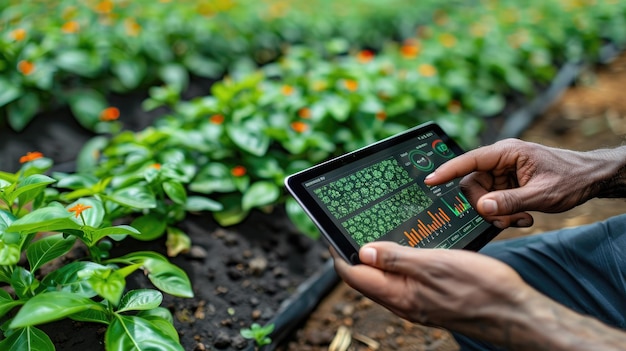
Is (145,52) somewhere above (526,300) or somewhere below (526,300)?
below

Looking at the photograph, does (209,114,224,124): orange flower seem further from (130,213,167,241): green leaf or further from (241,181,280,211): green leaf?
(130,213,167,241): green leaf

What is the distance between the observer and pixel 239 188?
2.11 m


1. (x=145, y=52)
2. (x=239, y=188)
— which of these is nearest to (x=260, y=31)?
(x=145, y=52)

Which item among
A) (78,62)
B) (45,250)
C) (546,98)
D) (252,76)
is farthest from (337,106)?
(546,98)

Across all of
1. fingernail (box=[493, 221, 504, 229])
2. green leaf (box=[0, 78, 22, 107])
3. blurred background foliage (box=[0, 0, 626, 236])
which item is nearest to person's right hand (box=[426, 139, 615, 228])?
fingernail (box=[493, 221, 504, 229])

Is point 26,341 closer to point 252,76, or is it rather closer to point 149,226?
point 149,226

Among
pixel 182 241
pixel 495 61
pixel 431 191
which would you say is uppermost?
pixel 431 191

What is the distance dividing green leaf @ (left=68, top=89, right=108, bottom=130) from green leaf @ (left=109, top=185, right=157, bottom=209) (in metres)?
1.17

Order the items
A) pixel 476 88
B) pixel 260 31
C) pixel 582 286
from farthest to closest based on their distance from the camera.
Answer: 1. pixel 260 31
2. pixel 476 88
3. pixel 582 286

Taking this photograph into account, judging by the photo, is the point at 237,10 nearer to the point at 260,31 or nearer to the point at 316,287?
the point at 260,31

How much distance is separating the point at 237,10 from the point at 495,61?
203 centimetres

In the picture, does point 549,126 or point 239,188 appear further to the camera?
point 549,126

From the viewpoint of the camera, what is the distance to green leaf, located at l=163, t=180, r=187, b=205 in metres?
1.70

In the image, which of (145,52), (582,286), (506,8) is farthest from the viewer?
(506,8)
